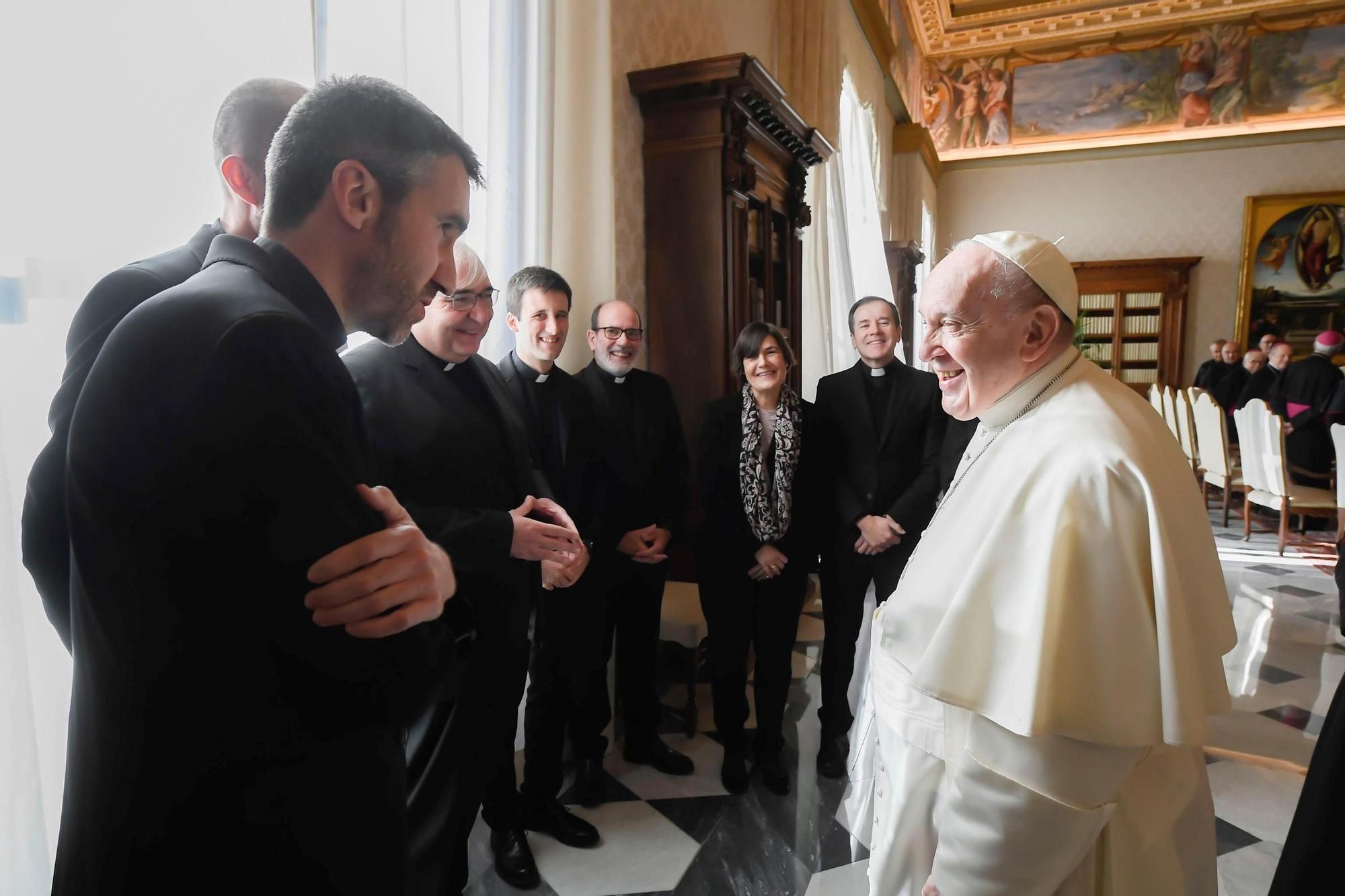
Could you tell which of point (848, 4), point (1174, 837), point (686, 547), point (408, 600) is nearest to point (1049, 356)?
point (1174, 837)

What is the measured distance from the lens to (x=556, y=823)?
2.36 m

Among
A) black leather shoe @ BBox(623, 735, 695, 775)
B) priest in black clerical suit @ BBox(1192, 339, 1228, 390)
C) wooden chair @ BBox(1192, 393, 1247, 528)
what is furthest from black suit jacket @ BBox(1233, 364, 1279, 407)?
black leather shoe @ BBox(623, 735, 695, 775)

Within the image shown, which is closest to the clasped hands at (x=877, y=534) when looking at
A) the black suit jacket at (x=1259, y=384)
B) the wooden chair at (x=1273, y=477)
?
the wooden chair at (x=1273, y=477)

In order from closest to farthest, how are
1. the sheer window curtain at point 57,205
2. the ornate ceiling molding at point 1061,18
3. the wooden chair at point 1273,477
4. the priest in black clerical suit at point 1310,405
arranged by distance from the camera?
the sheer window curtain at point 57,205 < the wooden chair at point 1273,477 < the priest in black clerical suit at point 1310,405 < the ornate ceiling molding at point 1061,18

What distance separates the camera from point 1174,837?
1148mm

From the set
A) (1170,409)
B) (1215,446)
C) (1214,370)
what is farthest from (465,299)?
(1214,370)

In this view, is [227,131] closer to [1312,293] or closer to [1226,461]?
[1226,461]

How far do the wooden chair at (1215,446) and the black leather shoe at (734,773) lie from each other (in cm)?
661

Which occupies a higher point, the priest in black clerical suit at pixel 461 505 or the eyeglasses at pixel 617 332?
the eyeglasses at pixel 617 332

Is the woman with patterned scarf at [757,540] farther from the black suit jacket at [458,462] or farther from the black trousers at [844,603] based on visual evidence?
the black suit jacket at [458,462]

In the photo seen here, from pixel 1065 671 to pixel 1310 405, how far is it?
26.8 feet

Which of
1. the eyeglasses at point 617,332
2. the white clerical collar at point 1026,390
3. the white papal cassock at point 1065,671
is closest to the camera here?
the white papal cassock at point 1065,671

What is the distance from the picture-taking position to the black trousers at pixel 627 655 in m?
2.63

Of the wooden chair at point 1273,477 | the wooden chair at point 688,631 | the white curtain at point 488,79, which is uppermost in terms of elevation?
the white curtain at point 488,79
